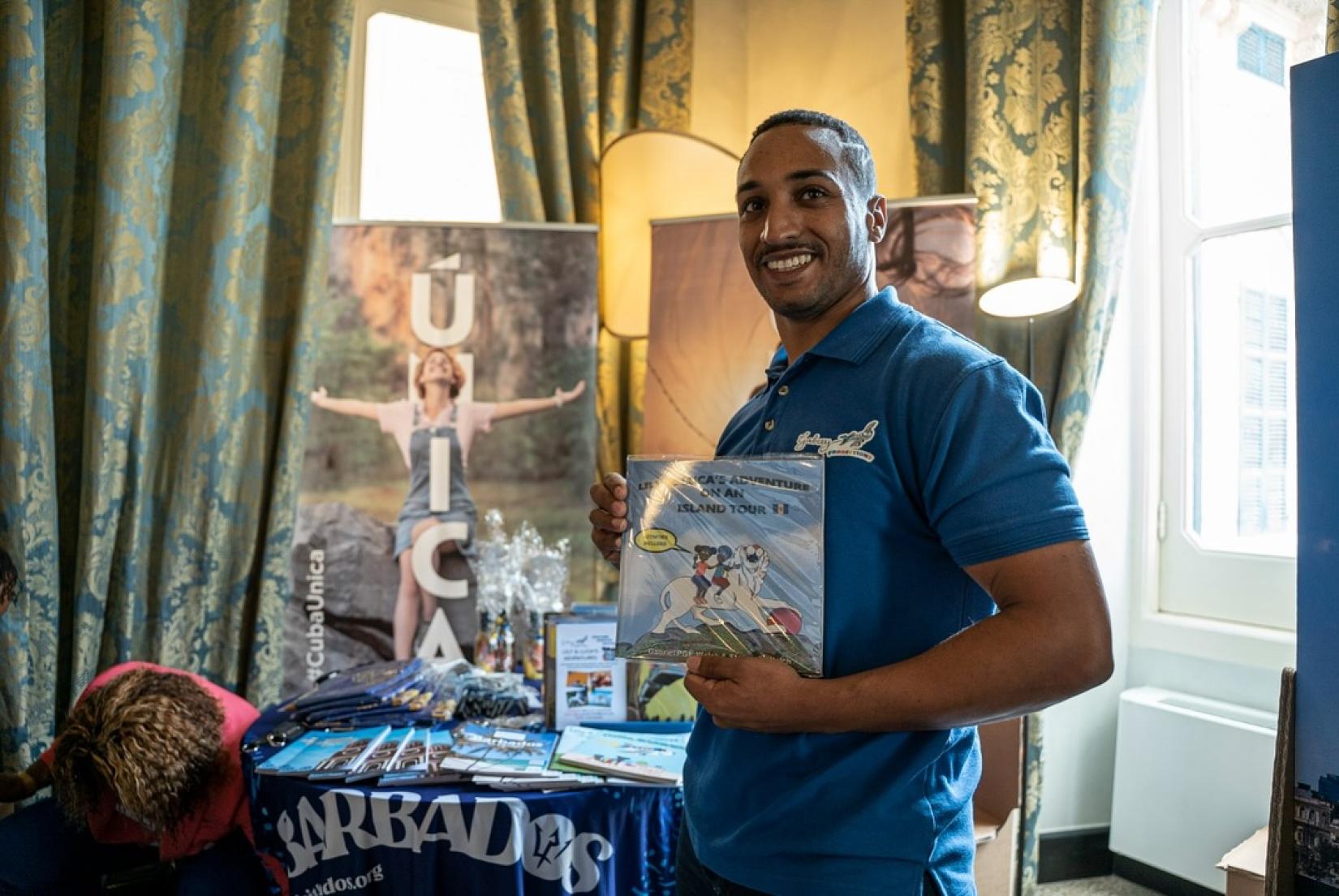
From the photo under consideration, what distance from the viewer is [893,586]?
41.9 inches

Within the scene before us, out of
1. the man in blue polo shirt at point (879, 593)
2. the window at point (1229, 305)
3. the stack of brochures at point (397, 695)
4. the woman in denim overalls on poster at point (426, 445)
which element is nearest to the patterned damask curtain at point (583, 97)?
the woman in denim overalls on poster at point (426, 445)

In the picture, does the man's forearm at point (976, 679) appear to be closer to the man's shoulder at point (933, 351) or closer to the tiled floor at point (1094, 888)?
the man's shoulder at point (933, 351)

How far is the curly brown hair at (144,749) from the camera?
6.88 ft

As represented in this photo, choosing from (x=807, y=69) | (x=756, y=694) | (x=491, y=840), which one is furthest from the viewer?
(x=807, y=69)

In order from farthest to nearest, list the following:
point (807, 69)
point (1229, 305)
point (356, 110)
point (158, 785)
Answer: point (807, 69) < point (356, 110) < point (1229, 305) < point (158, 785)

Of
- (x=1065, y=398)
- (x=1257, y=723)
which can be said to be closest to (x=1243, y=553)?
(x=1257, y=723)

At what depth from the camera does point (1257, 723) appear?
2.91 m

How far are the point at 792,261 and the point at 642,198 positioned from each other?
2.31 metres

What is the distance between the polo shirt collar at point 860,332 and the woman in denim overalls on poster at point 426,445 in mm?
2217

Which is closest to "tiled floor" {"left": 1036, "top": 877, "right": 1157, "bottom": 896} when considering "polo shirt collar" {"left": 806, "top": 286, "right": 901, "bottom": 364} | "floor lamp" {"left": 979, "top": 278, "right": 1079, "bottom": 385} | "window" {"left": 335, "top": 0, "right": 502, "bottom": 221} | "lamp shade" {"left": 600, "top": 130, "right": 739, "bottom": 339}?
"floor lamp" {"left": 979, "top": 278, "right": 1079, "bottom": 385}

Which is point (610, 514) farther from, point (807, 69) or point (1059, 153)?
point (807, 69)

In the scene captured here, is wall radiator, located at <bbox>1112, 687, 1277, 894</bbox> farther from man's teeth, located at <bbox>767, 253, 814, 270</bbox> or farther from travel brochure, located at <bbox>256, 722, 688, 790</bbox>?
man's teeth, located at <bbox>767, 253, 814, 270</bbox>

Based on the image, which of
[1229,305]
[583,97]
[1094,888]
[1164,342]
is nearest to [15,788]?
[583,97]

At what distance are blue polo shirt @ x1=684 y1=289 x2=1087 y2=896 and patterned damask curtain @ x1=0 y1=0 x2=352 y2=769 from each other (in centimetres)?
238
